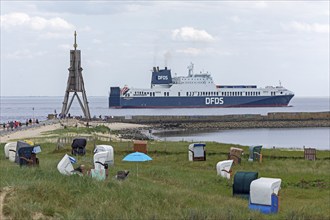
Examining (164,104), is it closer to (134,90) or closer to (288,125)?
(134,90)

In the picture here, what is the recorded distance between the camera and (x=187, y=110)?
14200 cm

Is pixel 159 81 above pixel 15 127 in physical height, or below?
above

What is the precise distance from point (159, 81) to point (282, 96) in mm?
30591

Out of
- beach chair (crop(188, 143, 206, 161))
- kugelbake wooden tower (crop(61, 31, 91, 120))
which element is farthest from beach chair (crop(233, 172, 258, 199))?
kugelbake wooden tower (crop(61, 31, 91, 120))

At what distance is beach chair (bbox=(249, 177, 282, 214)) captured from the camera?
1512 centimetres

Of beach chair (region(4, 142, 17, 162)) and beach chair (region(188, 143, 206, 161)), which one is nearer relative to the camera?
beach chair (region(4, 142, 17, 162))

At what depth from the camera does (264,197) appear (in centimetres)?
1518

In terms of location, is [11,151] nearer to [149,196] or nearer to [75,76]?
[149,196]

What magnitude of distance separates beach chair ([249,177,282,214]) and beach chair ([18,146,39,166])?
28.7 feet

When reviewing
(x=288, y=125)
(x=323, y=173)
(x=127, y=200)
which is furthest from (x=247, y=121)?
(x=127, y=200)

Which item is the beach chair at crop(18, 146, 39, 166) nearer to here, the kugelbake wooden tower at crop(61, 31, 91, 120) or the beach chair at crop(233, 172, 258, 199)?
the beach chair at crop(233, 172, 258, 199)

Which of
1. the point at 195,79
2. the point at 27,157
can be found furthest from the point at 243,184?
the point at 195,79

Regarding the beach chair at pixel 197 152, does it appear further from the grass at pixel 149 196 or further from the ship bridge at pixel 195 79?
the ship bridge at pixel 195 79

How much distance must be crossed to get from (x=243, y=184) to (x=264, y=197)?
252 cm
